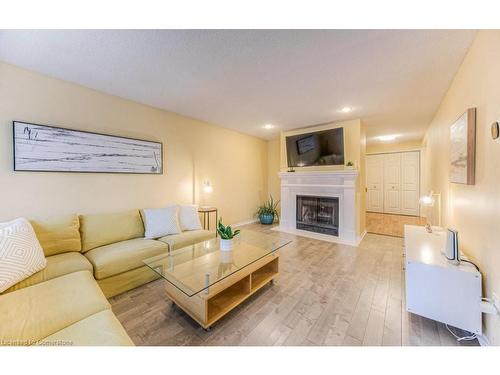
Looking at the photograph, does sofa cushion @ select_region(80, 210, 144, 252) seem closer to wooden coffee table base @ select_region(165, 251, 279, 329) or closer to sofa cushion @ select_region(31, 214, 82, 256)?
sofa cushion @ select_region(31, 214, 82, 256)

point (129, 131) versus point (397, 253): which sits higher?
point (129, 131)

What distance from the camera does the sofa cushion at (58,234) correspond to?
1.88m

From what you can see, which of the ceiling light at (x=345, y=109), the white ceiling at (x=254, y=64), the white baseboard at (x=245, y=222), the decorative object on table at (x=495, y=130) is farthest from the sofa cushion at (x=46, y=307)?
the ceiling light at (x=345, y=109)

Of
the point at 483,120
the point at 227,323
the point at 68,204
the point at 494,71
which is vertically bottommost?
the point at 227,323

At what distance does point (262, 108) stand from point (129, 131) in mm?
2028

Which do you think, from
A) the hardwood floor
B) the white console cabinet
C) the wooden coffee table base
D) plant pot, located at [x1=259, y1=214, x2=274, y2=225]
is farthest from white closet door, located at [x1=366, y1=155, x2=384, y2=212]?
the wooden coffee table base

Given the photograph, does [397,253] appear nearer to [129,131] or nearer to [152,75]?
[152,75]

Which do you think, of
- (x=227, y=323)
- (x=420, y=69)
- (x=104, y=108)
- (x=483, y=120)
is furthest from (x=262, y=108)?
(x=227, y=323)

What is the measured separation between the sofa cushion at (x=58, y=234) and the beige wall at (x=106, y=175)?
0.29 meters

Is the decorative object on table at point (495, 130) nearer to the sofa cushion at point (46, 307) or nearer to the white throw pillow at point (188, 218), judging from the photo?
the sofa cushion at point (46, 307)

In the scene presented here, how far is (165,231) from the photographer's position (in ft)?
8.53

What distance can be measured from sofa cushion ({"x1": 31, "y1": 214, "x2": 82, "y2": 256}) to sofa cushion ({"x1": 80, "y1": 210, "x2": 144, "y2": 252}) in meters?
0.08

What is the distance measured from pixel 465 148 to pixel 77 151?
399cm
